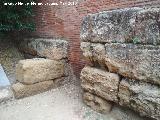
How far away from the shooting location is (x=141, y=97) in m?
3.97

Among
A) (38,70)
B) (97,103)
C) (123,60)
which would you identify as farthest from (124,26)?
(38,70)

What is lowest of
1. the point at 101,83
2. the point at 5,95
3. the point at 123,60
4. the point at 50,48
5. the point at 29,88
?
the point at 5,95

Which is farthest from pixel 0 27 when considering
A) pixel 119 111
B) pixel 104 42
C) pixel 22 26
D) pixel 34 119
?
pixel 119 111

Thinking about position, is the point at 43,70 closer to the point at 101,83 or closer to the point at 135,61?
the point at 101,83

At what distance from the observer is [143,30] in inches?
153

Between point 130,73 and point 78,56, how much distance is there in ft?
7.94

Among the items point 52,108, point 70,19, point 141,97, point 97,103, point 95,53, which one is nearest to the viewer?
point 141,97

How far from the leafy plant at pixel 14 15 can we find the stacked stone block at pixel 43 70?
76 cm

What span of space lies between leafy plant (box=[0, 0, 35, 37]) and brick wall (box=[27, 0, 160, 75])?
0.30 metres

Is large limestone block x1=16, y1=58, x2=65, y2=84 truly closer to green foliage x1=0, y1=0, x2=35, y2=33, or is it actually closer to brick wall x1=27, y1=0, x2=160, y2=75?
brick wall x1=27, y1=0, x2=160, y2=75

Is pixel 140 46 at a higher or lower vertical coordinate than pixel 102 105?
higher

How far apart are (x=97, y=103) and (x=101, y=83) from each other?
55cm

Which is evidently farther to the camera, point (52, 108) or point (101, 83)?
point (52, 108)

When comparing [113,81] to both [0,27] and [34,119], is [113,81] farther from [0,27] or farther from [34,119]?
[0,27]
